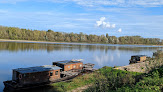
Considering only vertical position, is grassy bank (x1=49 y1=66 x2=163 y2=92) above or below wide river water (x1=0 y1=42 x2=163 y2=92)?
above

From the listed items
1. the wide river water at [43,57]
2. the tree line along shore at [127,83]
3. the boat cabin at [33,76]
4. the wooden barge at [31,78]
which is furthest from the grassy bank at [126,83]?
the wide river water at [43,57]

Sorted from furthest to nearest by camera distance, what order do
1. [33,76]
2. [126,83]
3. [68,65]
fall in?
[68,65] → [33,76] → [126,83]

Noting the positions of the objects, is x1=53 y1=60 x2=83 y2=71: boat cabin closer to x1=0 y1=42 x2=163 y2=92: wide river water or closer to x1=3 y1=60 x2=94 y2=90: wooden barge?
x1=3 y1=60 x2=94 y2=90: wooden barge

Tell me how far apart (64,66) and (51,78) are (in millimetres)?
5434

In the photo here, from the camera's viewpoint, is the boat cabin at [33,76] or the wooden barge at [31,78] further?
the boat cabin at [33,76]

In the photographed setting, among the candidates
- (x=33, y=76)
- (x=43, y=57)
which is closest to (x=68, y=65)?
(x=33, y=76)

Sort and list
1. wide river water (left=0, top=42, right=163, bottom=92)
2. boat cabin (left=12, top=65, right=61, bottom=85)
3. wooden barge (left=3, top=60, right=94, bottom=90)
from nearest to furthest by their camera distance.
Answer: wooden barge (left=3, top=60, right=94, bottom=90), boat cabin (left=12, top=65, right=61, bottom=85), wide river water (left=0, top=42, right=163, bottom=92)

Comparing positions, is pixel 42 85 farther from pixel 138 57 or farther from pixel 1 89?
pixel 138 57

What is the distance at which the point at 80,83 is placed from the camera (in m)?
25.0

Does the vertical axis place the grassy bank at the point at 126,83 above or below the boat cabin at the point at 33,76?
above

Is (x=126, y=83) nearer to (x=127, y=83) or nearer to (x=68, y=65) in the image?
(x=127, y=83)

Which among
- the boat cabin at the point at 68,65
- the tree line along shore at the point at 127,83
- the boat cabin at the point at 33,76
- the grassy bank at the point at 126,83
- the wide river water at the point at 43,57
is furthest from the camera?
the wide river water at the point at 43,57

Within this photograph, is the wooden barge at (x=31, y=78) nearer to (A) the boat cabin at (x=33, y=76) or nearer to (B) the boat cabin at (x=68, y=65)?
(A) the boat cabin at (x=33, y=76)

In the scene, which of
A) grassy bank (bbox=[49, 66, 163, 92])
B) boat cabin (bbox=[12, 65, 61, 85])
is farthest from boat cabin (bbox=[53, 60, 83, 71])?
grassy bank (bbox=[49, 66, 163, 92])
